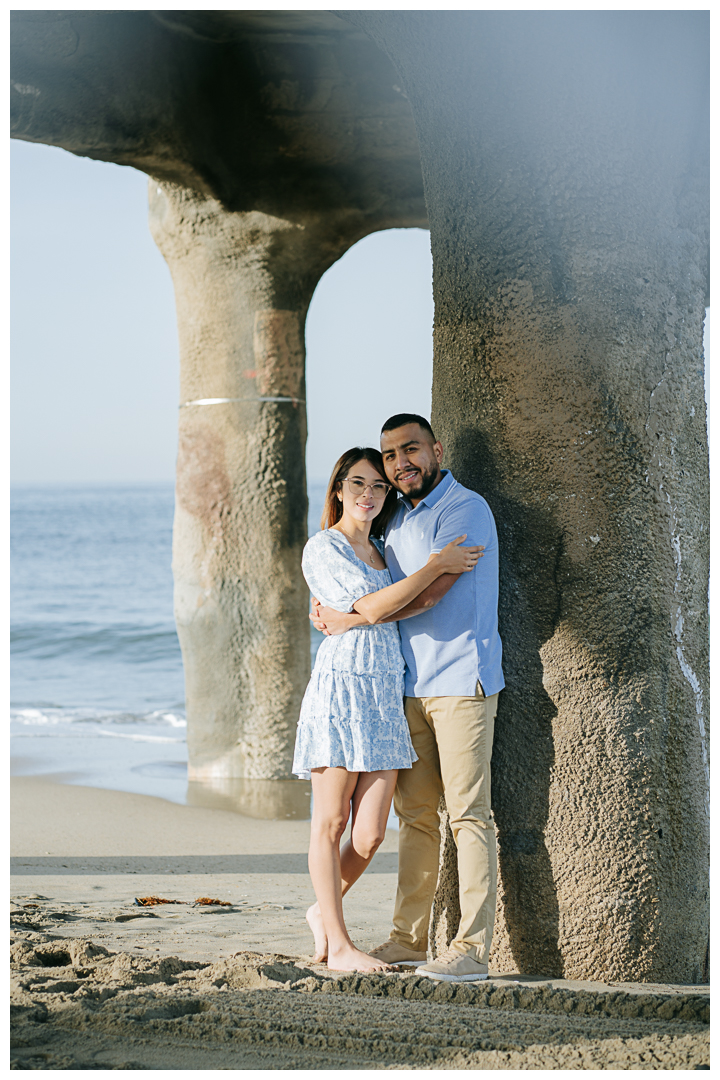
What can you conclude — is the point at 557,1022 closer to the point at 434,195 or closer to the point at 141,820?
the point at 434,195

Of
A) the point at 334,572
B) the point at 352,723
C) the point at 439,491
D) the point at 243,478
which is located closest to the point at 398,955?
the point at 352,723

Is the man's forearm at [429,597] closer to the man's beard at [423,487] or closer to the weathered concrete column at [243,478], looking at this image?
the man's beard at [423,487]

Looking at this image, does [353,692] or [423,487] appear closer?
[353,692]

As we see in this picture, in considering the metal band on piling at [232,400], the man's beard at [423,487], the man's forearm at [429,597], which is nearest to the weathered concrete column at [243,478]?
the metal band on piling at [232,400]

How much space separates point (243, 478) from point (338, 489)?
447cm

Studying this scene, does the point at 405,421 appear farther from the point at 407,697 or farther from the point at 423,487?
the point at 407,697

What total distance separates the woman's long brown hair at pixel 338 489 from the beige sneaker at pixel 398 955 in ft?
4.48

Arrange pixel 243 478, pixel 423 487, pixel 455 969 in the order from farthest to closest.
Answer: pixel 243 478 → pixel 423 487 → pixel 455 969

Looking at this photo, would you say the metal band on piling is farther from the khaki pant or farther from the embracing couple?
the khaki pant

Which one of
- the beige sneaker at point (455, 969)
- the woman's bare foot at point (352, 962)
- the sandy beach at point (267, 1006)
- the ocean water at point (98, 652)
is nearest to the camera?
the sandy beach at point (267, 1006)

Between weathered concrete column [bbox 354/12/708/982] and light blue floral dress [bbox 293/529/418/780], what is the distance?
39 cm

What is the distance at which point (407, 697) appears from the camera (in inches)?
140

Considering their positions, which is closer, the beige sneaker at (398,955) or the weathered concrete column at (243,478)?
the beige sneaker at (398,955)

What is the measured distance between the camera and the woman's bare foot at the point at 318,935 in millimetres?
3520
